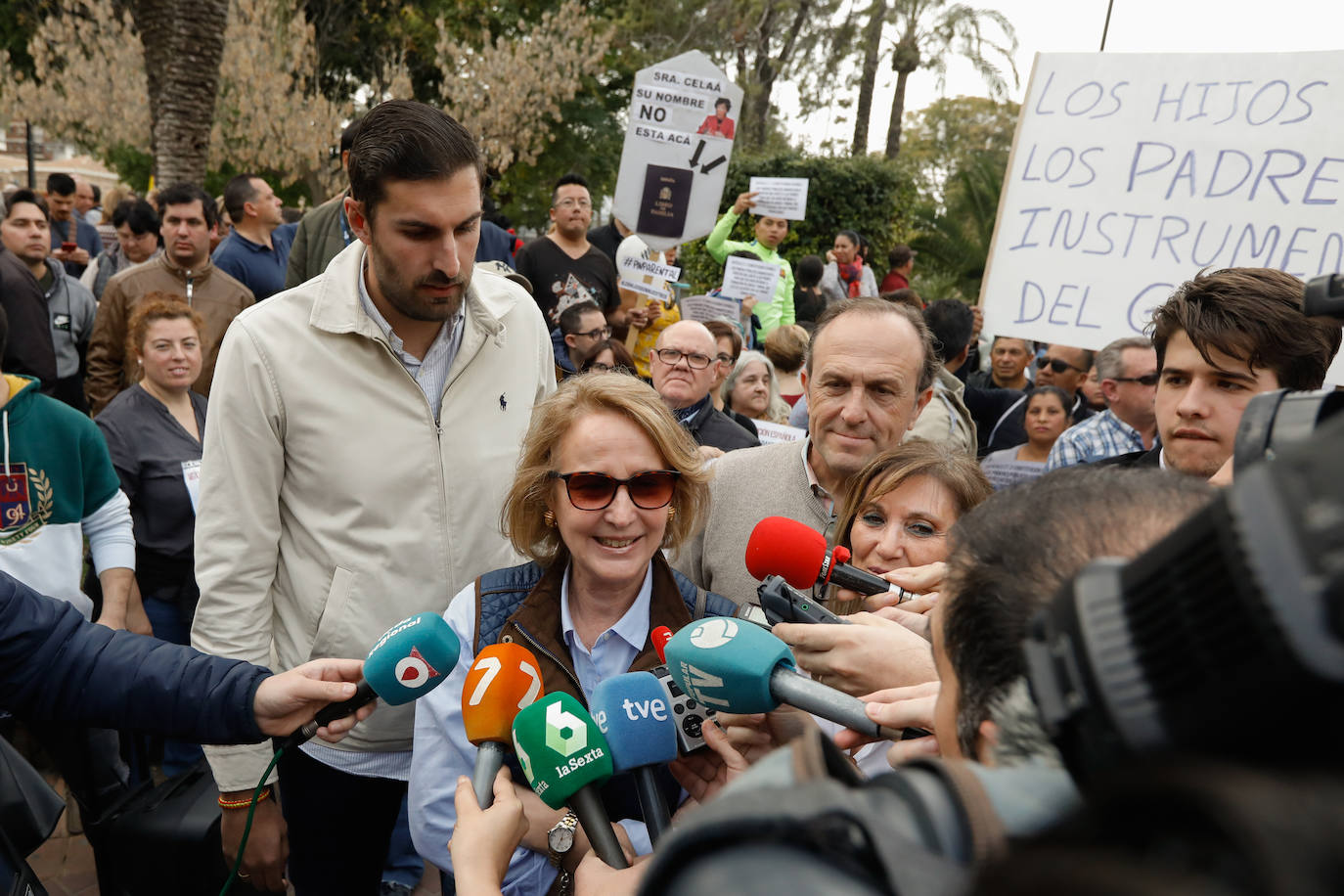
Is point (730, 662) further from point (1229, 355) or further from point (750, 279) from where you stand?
point (750, 279)

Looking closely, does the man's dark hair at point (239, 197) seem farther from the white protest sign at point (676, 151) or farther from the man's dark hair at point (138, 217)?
the white protest sign at point (676, 151)

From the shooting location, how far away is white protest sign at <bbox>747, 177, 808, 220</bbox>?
876 centimetres

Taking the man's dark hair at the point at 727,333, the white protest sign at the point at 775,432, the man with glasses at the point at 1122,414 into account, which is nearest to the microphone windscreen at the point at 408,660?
the white protest sign at the point at 775,432

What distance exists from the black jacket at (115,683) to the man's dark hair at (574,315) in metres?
3.85

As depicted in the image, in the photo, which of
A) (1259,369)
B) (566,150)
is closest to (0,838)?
(1259,369)

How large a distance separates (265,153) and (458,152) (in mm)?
19515

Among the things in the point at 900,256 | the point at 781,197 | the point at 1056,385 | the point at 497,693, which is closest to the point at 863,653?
the point at 497,693

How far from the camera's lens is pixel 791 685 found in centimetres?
148

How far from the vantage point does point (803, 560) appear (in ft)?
6.44

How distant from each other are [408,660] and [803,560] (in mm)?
780

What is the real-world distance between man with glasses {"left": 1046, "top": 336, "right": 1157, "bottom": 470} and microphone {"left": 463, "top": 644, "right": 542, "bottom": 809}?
3.19 meters

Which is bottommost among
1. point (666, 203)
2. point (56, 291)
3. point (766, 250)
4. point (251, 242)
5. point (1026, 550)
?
point (56, 291)

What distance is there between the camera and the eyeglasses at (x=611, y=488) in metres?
2.34

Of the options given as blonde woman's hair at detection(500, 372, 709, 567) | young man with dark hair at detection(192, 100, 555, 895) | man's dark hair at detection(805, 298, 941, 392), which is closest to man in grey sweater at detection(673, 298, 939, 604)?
man's dark hair at detection(805, 298, 941, 392)
